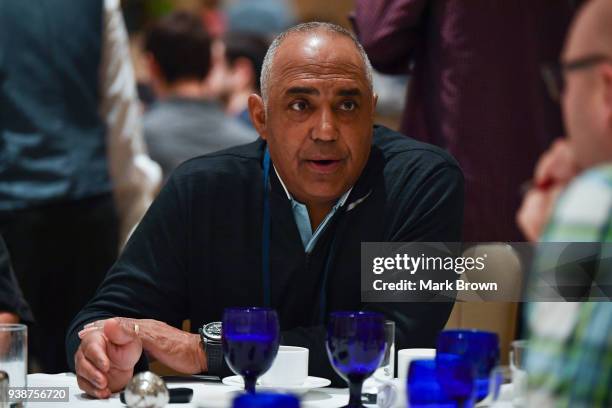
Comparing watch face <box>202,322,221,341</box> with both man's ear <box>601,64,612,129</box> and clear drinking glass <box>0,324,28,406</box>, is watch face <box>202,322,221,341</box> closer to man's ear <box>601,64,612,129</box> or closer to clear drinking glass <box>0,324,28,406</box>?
clear drinking glass <box>0,324,28,406</box>

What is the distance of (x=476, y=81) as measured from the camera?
8.47ft

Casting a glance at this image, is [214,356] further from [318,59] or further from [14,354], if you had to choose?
[318,59]

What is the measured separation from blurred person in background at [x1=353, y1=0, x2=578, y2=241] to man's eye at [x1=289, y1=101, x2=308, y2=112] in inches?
17.3

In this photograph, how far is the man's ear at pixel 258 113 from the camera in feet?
8.43

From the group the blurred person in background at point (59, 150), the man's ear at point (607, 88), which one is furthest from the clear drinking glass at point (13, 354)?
the blurred person in background at point (59, 150)

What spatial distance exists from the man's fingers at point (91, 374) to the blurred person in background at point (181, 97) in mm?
2365

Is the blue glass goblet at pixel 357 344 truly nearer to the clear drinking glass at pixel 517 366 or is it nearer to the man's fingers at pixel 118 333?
the clear drinking glass at pixel 517 366

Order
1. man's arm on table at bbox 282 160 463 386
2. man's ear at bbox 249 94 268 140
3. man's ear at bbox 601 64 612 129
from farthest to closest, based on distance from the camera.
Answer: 1. man's ear at bbox 249 94 268 140
2. man's arm on table at bbox 282 160 463 386
3. man's ear at bbox 601 64 612 129

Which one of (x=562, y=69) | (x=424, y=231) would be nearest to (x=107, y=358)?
(x=424, y=231)

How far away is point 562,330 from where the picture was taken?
1.10 meters

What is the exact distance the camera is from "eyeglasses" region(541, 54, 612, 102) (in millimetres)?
1234

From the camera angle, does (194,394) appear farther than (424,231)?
No

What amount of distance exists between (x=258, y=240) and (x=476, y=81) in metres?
0.65

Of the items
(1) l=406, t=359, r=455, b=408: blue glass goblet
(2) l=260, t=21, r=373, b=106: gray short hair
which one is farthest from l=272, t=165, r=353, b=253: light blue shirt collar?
(1) l=406, t=359, r=455, b=408: blue glass goblet
